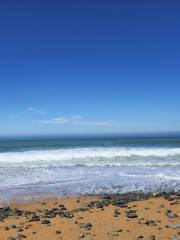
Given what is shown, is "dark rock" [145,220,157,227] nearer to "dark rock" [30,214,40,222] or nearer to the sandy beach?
the sandy beach

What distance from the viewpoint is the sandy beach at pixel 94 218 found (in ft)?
27.3

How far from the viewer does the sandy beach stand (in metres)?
8.31

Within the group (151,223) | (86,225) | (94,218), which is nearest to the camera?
(86,225)

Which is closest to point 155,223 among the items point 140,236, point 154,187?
point 140,236

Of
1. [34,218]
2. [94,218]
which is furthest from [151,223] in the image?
[34,218]

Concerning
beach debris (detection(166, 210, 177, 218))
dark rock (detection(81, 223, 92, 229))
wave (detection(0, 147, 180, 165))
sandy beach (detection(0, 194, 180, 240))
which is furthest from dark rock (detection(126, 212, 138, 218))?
wave (detection(0, 147, 180, 165))

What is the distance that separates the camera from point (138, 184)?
15.9m

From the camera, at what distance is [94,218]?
9.77 m

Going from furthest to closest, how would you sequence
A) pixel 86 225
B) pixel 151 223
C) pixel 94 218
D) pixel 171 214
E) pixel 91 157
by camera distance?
pixel 91 157 → pixel 171 214 → pixel 94 218 → pixel 151 223 → pixel 86 225

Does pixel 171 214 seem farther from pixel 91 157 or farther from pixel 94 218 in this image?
pixel 91 157

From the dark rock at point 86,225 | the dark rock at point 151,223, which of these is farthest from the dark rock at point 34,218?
the dark rock at point 151,223

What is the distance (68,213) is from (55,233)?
1.98m

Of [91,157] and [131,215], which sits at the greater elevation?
[91,157]

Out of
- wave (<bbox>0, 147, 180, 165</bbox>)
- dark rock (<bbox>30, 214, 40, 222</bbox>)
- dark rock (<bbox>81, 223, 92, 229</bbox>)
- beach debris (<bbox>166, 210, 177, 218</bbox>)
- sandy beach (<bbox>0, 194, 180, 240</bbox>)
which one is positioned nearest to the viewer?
sandy beach (<bbox>0, 194, 180, 240</bbox>)
